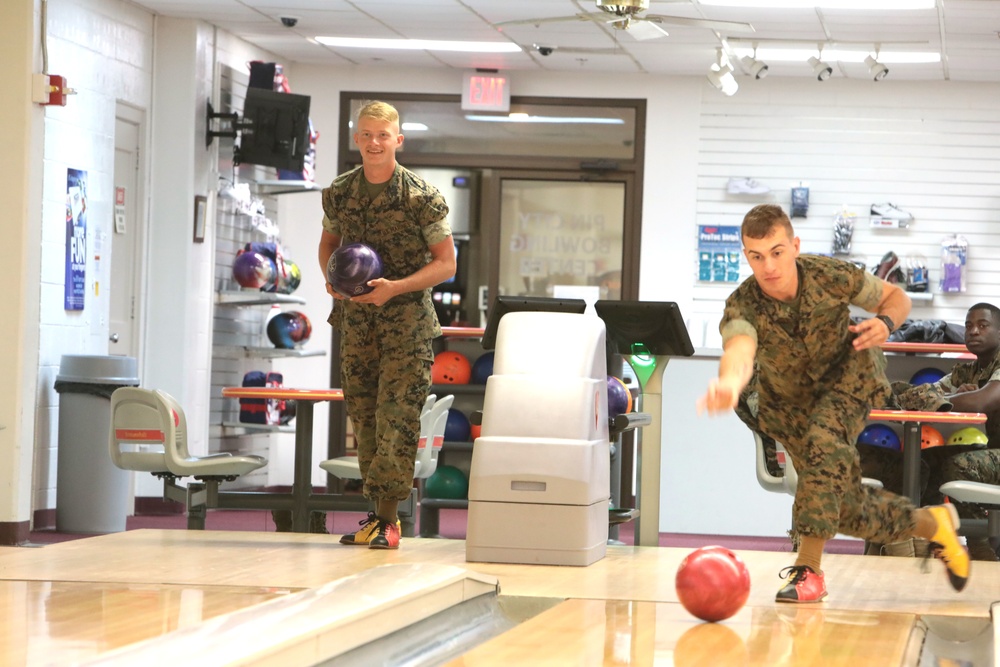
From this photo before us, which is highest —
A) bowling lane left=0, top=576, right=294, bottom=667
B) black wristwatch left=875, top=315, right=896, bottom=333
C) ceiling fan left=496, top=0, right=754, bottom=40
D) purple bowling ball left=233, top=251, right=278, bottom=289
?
ceiling fan left=496, top=0, right=754, bottom=40

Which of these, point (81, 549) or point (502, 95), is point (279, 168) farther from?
point (81, 549)

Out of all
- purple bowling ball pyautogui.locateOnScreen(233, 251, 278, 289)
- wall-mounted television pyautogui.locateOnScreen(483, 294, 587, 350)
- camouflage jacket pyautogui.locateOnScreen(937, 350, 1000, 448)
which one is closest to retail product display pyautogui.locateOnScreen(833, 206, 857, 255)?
camouflage jacket pyautogui.locateOnScreen(937, 350, 1000, 448)

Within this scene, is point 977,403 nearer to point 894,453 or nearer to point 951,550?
point 894,453

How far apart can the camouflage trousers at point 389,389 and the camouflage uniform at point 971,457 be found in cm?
306

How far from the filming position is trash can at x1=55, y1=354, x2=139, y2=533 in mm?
7809

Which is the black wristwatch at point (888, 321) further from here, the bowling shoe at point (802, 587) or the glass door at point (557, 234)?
the glass door at point (557, 234)

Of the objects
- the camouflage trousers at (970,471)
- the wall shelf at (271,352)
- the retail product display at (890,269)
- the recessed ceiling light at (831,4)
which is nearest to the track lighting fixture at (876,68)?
the recessed ceiling light at (831,4)

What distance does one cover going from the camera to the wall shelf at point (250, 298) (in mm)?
9773

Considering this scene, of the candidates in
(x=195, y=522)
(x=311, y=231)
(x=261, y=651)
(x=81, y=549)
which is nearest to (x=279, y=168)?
(x=311, y=231)

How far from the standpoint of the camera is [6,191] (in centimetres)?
713

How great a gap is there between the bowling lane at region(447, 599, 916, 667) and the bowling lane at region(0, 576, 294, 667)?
→ 0.81 metres

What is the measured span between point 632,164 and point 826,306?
7006 mm

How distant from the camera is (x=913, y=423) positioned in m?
6.54

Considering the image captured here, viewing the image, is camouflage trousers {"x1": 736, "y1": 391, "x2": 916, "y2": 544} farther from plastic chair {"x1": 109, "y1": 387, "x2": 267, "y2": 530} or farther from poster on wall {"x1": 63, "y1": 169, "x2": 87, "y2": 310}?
poster on wall {"x1": 63, "y1": 169, "x2": 87, "y2": 310}
